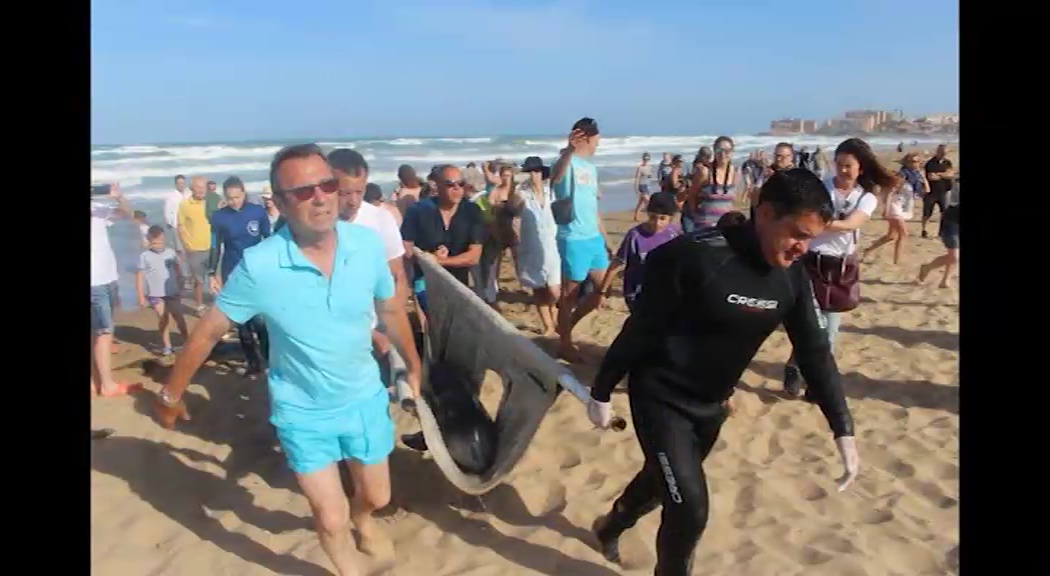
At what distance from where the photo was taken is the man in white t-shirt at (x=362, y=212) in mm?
3918

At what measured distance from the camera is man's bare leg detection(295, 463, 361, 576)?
114 inches

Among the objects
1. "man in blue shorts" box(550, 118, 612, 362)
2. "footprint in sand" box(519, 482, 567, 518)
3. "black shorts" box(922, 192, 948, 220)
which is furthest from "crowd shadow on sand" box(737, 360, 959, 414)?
"black shorts" box(922, 192, 948, 220)

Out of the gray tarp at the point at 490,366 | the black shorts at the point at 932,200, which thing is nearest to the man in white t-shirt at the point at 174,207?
the gray tarp at the point at 490,366

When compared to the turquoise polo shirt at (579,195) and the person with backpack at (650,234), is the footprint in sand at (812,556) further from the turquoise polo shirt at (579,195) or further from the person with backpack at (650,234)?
the turquoise polo shirt at (579,195)

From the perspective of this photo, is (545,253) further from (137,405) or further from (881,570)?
(881,570)

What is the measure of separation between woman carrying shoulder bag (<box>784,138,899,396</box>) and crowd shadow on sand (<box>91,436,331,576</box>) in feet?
10.2

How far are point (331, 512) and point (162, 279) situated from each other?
14.9ft

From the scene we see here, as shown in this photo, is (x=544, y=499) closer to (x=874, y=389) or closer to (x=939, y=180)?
(x=874, y=389)

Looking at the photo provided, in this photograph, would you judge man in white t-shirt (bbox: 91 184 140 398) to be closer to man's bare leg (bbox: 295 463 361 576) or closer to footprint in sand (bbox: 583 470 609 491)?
man's bare leg (bbox: 295 463 361 576)

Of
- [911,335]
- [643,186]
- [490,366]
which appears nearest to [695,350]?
[490,366]

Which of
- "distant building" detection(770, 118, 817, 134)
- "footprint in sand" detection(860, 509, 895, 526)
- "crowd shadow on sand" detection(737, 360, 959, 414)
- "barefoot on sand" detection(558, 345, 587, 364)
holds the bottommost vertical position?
"footprint in sand" detection(860, 509, 895, 526)

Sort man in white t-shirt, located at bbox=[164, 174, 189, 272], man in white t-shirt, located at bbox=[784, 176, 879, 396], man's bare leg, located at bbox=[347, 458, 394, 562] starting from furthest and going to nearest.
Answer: man in white t-shirt, located at bbox=[164, 174, 189, 272], man in white t-shirt, located at bbox=[784, 176, 879, 396], man's bare leg, located at bbox=[347, 458, 394, 562]
